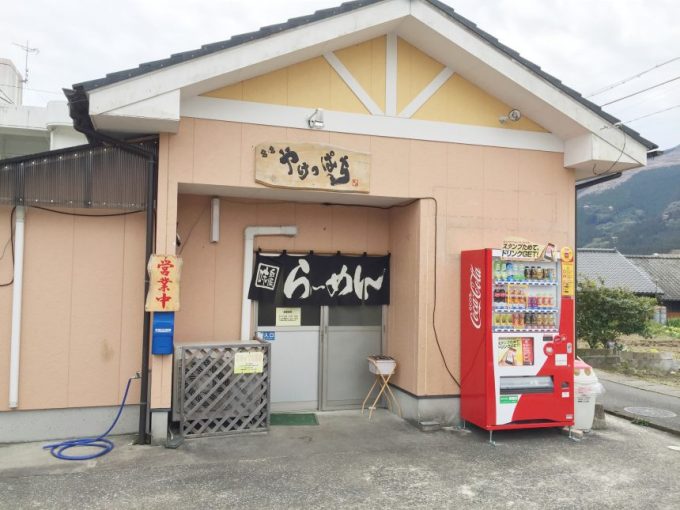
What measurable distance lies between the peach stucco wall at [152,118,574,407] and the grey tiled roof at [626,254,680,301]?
27.1m

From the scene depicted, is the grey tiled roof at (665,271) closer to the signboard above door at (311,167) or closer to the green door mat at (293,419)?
the green door mat at (293,419)

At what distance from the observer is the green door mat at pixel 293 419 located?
7020 millimetres

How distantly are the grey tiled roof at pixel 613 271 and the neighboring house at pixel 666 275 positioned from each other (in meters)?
1.42

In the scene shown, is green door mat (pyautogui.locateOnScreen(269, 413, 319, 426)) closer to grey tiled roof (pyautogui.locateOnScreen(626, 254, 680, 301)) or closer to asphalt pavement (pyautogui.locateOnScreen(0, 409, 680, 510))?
asphalt pavement (pyautogui.locateOnScreen(0, 409, 680, 510))

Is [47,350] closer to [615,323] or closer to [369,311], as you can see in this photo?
[369,311]

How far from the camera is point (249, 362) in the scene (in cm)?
641

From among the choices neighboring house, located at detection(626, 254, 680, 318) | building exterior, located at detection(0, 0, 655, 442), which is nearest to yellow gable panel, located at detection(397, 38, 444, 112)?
building exterior, located at detection(0, 0, 655, 442)

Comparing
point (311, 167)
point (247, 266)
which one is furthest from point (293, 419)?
point (311, 167)

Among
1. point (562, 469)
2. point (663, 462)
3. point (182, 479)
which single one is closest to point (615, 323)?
point (663, 462)

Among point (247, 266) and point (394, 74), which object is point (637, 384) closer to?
point (394, 74)

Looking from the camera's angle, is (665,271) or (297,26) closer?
(297,26)

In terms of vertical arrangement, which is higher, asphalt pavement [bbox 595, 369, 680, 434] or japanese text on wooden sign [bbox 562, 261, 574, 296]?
japanese text on wooden sign [bbox 562, 261, 574, 296]

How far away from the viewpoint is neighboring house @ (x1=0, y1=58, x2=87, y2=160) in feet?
39.5

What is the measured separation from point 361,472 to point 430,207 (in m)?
3.53
